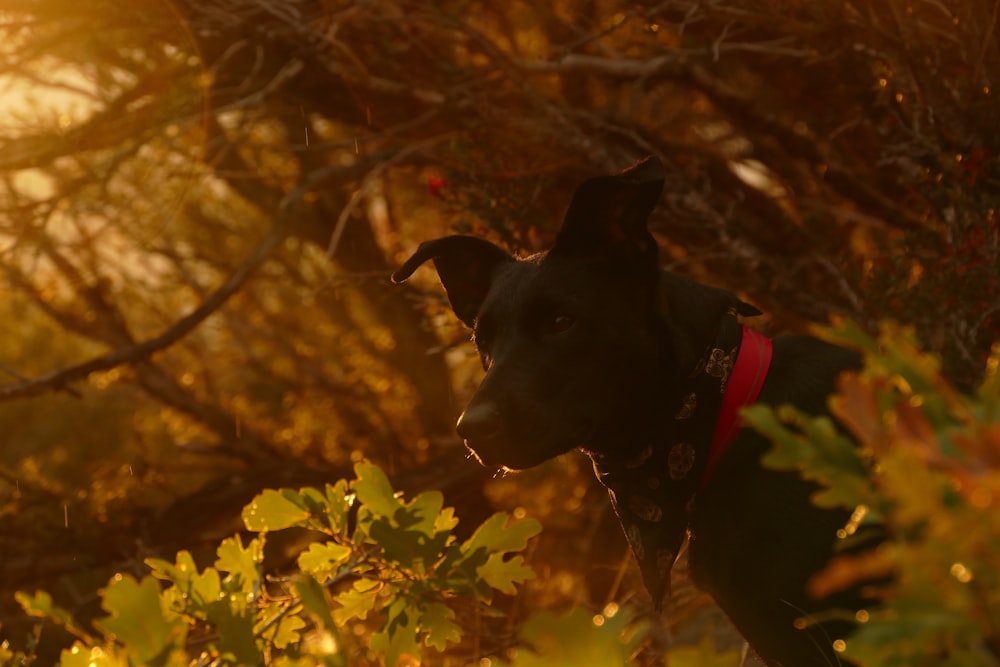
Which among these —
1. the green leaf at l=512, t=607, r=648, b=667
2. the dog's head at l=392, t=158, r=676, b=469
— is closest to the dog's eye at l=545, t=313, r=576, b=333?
the dog's head at l=392, t=158, r=676, b=469

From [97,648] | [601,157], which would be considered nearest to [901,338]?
[97,648]

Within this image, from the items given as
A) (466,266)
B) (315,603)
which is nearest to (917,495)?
(315,603)

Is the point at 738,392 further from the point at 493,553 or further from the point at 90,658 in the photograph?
the point at 90,658

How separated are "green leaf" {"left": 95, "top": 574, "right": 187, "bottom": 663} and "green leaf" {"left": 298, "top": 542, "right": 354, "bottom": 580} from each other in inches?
23.2

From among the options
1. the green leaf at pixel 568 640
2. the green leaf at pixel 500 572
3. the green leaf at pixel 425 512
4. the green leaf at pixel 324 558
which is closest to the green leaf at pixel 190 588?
the green leaf at pixel 324 558

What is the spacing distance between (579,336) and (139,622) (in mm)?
2088

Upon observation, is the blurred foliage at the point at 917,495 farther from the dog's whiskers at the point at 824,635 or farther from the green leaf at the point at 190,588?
the dog's whiskers at the point at 824,635

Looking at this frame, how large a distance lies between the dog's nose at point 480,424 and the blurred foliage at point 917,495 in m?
2.02

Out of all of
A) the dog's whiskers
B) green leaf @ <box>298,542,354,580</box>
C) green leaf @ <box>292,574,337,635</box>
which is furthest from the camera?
the dog's whiskers

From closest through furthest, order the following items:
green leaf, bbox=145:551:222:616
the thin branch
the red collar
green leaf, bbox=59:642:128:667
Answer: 1. green leaf, bbox=59:642:128:667
2. green leaf, bbox=145:551:222:616
3. the red collar
4. the thin branch

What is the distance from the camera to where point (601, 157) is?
5.79 meters

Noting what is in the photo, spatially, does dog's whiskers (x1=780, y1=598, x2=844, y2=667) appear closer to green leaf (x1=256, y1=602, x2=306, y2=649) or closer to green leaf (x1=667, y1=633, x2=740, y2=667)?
green leaf (x1=256, y1=602, x2=306, y2=649)

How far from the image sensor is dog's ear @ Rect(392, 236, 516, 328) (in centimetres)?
391

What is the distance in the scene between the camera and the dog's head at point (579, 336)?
126 inches
